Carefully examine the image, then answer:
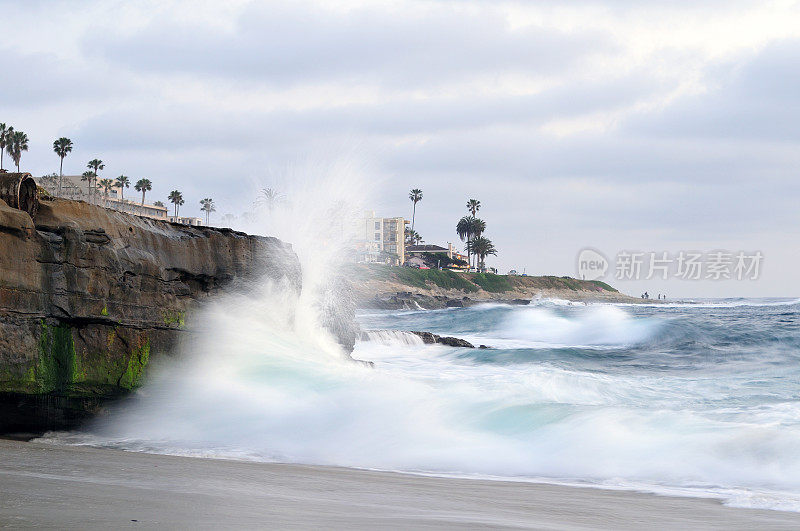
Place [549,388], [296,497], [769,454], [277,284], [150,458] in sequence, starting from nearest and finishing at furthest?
[296,497], [150,458], [769,454], [277,284], [549,388]

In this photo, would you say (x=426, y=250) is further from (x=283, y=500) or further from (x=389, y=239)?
(x=283, y=500)

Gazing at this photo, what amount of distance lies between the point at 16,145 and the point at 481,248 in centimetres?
7403

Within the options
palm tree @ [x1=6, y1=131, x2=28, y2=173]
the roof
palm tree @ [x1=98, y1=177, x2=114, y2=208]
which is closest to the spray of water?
palm tree @ [x1=6, y1=131, x2=28, y2=173]

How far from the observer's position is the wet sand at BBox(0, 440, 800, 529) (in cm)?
382

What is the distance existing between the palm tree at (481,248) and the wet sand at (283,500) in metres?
115

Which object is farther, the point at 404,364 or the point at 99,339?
the point at 404,364

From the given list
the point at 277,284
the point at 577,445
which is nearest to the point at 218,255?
the point at 277,284

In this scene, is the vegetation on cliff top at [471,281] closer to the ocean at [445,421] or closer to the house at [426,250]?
the house at [426,250]

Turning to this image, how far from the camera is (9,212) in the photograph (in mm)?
6781

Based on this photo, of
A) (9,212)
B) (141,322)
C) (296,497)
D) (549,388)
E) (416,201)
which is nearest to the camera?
(296,497)

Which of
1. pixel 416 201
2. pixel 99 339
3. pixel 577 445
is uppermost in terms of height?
pixel 416 201

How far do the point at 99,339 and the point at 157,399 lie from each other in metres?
0.98

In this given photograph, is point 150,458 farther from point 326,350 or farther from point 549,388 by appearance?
point 549,388

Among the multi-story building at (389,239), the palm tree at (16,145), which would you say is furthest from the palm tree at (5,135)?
the multi-story building at (389,239)
